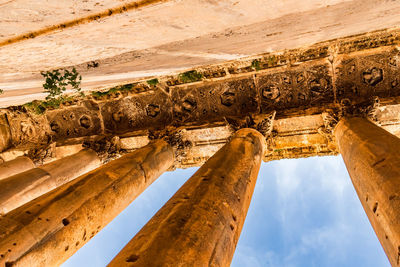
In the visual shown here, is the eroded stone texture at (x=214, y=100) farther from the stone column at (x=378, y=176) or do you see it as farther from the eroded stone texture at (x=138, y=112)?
the stone column at (x=378, y=176)

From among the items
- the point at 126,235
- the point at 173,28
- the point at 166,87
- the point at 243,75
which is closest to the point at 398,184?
the point at 173,28

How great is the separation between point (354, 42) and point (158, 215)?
565cm

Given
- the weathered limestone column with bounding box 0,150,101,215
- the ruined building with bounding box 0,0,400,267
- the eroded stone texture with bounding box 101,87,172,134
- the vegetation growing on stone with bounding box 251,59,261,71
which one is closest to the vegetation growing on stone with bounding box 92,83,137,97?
the ruined building with bounding box 0,0,400,267

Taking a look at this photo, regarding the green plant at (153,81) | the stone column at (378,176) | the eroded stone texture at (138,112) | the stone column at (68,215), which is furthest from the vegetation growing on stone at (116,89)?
the stone column at (378,176)

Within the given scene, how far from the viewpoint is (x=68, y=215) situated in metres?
3.60

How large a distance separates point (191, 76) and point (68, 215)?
4.71 meters

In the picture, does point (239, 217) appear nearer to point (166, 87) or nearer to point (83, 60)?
point (83, 60)

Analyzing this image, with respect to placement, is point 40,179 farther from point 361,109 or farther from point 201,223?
point 361,109

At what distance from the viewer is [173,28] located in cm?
380

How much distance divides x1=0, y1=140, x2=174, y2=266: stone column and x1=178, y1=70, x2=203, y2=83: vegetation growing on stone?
9.04 ft

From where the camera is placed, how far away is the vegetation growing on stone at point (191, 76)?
7074 millimetres

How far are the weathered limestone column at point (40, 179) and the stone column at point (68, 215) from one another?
5.00 ft

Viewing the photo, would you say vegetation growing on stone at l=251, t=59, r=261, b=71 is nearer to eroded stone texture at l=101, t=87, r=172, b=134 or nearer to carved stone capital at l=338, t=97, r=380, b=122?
carved stone capital at l=338, t=97, r=380, b=122

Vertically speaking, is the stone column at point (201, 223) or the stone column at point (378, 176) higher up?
the stone column at point (378, 176)
